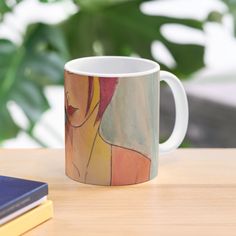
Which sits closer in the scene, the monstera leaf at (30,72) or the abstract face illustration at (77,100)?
the abstract face illustration at (77,100)

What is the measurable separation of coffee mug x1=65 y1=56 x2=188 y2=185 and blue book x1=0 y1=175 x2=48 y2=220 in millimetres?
90

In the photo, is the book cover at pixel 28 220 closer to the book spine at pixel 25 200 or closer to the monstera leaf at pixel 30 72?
the book spine at pixel 25 200

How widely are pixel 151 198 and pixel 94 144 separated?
0.26ft

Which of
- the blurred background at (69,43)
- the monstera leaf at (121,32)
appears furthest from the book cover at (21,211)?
the monstera leaf at (121,32)

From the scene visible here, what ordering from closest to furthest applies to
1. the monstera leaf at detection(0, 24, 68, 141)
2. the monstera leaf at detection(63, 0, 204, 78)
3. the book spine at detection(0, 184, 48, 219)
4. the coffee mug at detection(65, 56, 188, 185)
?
the book spine at detection(0, 184, 48, 219) → the coffee mug at detection(65, 56, 188, 185) → the monstera leaf at detection(0, 24, 68, 141) → the monstera leaf at detection(63, 0, 204, 78)

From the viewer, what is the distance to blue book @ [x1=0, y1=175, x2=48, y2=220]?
597mm

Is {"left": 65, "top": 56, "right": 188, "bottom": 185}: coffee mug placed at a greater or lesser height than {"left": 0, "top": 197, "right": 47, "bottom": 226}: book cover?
greater

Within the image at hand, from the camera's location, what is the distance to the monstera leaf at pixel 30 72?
1354 mm

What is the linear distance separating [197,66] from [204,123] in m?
1.04

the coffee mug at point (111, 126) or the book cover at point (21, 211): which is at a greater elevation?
the coffee mug at point (111, 126)

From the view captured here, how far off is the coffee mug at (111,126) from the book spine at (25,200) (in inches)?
3.6

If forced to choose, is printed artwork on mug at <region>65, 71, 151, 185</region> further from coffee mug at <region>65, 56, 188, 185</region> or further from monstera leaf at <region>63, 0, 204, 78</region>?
monstera leaf at <region>63, 0, 204, 78</region>

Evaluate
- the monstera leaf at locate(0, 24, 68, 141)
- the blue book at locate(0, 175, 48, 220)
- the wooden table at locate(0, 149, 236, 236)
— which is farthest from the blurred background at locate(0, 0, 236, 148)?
the blue book at locate(0, 175, 48, 220)

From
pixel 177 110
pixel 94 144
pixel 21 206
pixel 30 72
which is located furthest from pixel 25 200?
pixel 30 72
